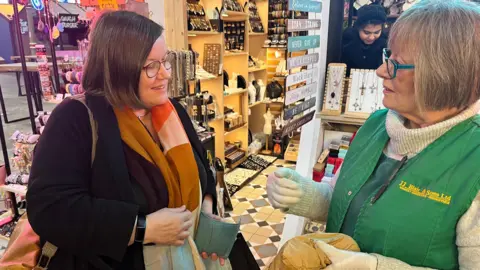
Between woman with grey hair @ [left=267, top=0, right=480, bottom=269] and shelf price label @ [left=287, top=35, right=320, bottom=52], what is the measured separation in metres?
0.92

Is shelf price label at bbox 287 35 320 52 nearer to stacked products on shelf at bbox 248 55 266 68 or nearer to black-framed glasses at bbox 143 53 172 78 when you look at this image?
black-framed glasses at bbox 143 53 172 78

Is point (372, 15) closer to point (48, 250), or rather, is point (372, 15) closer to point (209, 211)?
point (209, 211)

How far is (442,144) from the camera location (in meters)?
0.95

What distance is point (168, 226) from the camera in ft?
4.03

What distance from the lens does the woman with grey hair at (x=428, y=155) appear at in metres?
0.89

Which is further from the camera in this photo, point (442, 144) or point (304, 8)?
point (304, 8)

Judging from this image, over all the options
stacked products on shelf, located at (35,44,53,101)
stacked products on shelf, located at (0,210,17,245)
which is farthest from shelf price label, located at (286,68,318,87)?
stacked products on shelf, located at (0,210,17,245)

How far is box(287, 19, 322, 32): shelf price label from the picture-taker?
1955mm

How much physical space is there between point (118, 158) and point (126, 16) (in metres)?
0.53

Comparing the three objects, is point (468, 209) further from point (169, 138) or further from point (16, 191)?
point (16, 191)

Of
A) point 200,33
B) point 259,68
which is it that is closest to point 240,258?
point 200,33

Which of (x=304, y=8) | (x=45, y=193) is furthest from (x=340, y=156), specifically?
(x=45, y=193)

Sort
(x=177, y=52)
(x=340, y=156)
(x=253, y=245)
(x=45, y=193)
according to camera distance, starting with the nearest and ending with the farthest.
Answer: (x=45, y=193)
(x=340, y=156)
(x=177, y=52)
(x=253, y=245)

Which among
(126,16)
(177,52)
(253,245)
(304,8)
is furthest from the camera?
(253,245)
